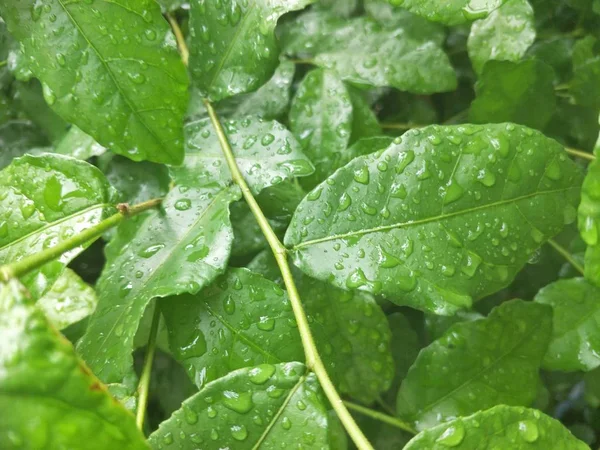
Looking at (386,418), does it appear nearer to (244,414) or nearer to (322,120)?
(244,414)

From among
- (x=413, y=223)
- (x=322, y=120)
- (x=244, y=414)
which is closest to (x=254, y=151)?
(x=322, y=120)

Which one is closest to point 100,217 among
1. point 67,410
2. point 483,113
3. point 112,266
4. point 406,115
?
point 112,266

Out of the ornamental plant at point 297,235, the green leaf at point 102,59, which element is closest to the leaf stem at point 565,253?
the ornamental plant at point 297,235

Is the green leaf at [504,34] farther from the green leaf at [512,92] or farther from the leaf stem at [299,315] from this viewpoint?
the leaf stem at [299,315]

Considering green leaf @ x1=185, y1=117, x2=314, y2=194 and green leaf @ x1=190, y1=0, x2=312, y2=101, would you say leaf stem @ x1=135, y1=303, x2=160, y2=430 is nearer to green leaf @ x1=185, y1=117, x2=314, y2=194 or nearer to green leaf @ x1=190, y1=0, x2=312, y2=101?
green leaf @ x1=185, y1=117, x2=314, y2=194

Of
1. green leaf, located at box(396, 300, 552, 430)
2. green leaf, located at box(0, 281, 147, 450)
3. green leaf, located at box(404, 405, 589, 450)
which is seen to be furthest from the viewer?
green leaf, located at box(396, 300, 552, 430)

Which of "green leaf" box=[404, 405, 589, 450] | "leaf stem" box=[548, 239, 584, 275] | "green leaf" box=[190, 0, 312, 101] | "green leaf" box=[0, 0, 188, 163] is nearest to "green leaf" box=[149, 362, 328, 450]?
"green leaf" box=[404, 405, 589, 450]
